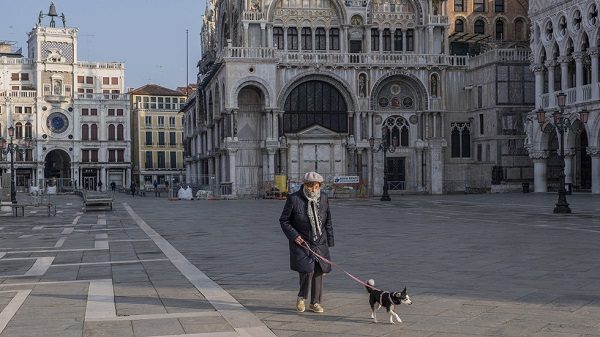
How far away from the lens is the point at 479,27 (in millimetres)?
62125

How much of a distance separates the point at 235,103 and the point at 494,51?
1924 cm

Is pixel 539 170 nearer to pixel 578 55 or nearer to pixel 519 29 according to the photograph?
pixel 578 55

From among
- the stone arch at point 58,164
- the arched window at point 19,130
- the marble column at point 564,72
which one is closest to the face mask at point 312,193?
the marble column at point 564,72

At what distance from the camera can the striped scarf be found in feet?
28.8

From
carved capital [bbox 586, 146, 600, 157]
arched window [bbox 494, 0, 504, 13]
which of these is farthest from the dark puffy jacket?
arched window [bbox 494, 0, 504, 13]

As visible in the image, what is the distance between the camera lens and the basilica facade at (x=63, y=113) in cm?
9500

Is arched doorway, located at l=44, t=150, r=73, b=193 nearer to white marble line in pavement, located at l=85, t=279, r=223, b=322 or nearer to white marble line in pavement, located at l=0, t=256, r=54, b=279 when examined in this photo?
white marble line in pavement, located at l=0, t=256, r=54, b=279

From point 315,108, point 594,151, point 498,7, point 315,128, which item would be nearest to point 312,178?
point 594,151

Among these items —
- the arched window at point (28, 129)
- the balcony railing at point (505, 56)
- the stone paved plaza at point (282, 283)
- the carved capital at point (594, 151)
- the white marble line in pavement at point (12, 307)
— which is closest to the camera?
the stone paved plaza at point (282, 283)

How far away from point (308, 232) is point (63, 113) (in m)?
95.0

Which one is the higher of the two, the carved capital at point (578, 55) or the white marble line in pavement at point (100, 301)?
the carved capital at point (578, 55)

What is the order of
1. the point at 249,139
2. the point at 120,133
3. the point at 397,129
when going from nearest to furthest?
the point at 249,139 → the point at 397,129 → the point at 120,133

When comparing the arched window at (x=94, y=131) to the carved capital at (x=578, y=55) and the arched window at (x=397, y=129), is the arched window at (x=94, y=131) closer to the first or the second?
the arched window at (x=397, y=129)

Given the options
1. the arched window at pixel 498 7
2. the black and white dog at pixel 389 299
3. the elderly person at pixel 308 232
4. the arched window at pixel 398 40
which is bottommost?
the black and white dog at pixel 389 299
